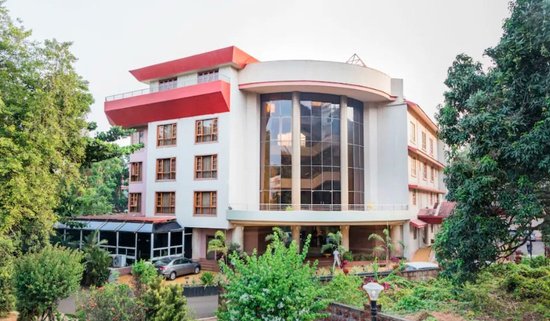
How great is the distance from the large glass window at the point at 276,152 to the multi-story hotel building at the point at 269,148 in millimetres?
72

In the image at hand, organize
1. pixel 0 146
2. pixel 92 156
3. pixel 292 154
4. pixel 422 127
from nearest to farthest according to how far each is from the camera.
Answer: pixel 0 146 → pixel 92 156 → pixel 292 154 → pixel 422 127

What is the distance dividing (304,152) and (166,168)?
407 inches

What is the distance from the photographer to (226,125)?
2703 centimetres

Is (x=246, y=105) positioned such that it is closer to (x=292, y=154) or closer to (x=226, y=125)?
(x=226, y=125)

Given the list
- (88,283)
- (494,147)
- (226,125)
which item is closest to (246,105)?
(226,125)

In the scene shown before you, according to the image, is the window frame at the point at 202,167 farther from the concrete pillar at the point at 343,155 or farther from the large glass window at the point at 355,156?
the large glass window at the point at 355,156

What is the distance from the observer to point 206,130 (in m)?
28.1

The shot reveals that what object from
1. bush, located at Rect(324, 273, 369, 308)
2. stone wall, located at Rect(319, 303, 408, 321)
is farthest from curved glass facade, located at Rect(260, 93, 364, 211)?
stone wall, located at Rect(319, 303, 408, 321)

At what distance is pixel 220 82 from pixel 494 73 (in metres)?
17.4

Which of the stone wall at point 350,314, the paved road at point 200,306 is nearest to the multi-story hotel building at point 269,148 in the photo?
the paved road at point 200,306

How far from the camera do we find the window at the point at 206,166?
27547 mm

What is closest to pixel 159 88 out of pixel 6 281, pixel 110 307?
pixel 6 281

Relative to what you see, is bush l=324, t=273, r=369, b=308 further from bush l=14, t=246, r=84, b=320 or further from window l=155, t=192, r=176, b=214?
window l=155, t=192, r=176, b=214

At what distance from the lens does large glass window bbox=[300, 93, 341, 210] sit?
28.4 m
